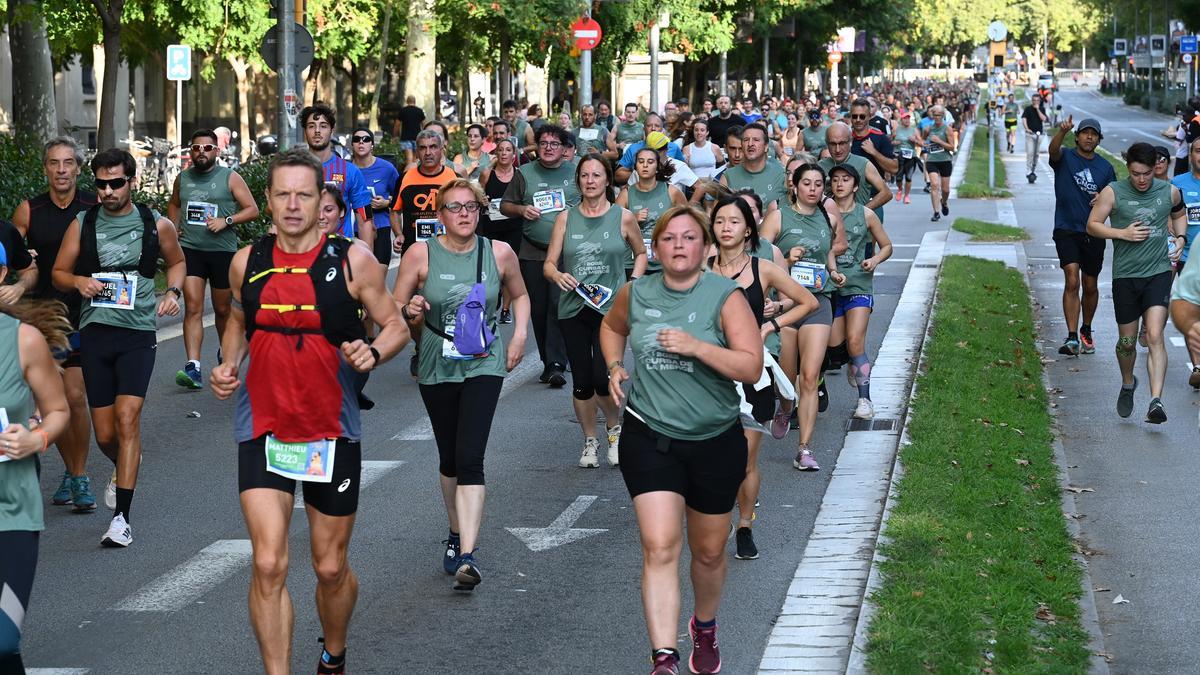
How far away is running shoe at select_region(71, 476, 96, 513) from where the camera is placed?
9188mm

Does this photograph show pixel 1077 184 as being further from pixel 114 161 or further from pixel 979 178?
pixel 979 178

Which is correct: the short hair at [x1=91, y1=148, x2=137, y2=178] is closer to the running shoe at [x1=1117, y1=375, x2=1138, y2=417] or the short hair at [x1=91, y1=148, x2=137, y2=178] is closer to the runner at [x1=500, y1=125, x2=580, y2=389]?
the runner at [x1=500, y1=125, x2=580, y2=389]

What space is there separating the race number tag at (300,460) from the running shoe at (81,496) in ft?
12.4

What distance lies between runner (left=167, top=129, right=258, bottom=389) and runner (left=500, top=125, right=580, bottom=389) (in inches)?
74.9

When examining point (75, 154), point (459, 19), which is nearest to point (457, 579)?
point (75, 154)

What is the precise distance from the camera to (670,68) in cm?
6188

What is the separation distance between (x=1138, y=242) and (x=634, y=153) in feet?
15.8

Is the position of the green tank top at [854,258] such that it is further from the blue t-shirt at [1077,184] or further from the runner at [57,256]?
→ the runner at [57,256]

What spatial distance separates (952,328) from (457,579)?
8.99 m

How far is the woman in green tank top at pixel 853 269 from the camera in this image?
11.0 m

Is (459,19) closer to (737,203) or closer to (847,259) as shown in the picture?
(847,259)

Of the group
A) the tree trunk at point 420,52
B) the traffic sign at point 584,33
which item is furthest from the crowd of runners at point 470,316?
the traffic sign at point 584,33

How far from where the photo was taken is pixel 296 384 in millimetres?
5746

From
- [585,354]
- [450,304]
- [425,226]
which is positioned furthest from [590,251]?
[425,226]
